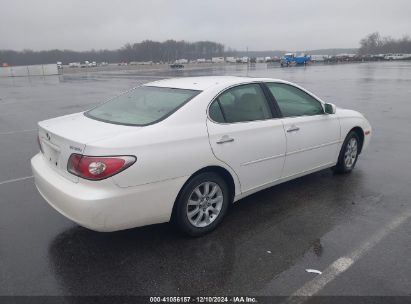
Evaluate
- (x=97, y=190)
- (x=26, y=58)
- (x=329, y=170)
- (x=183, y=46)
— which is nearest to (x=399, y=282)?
(x=97, y=190)

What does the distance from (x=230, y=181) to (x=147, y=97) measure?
Answer: 53.9 inches

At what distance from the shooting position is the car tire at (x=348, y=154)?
548 centimetres

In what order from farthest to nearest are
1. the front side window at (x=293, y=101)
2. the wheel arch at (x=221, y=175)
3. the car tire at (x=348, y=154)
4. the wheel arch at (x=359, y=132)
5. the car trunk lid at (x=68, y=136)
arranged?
1. the wheel arch at (x=359, y=132)
2. the car tire at (x=348, y=154)
3. the front side window at (x=293, y=101)
4. the wheel arch at (x=221, y=175)
5. the car trunk lid at (x=68, y=136)

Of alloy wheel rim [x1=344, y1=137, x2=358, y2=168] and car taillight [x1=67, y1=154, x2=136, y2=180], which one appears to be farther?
alloy wheel rim [x1=344, y1=137, x2=358, y2=168]

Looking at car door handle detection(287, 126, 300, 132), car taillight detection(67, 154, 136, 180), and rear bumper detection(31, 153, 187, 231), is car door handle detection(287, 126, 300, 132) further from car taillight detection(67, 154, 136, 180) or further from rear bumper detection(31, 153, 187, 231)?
car taillight detection(67, 154, 136, 180)

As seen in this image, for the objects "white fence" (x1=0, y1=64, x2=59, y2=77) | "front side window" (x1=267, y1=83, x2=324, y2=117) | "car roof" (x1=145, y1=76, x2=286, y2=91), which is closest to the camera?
"car roof" (x1=145, y1=76, x2=286, y2=91)

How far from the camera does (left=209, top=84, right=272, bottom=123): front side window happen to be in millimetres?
3959

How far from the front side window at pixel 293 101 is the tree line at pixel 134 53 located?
105 m

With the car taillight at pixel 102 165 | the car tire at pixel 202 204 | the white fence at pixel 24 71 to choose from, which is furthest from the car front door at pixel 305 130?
the white fence at pixel 24 71

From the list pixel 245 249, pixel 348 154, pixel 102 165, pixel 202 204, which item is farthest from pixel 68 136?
pixel 348 154

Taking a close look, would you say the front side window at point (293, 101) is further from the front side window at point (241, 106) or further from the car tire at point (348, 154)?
the car tire at point (348, 154)

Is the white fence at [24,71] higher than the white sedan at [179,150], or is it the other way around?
the white sedan at [179,150]

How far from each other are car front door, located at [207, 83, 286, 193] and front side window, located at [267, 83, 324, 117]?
9.2 inches

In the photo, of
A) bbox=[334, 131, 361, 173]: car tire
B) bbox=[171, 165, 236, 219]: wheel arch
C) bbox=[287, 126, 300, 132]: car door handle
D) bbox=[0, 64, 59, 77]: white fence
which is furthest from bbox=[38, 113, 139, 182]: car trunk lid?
bbox=[0, 64, 59, 77]: white fence
